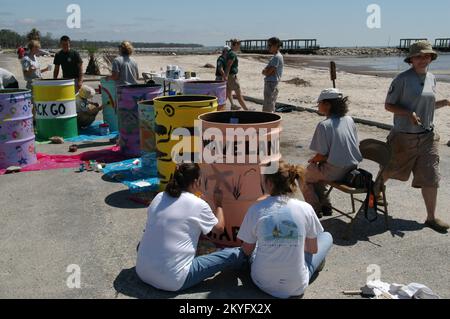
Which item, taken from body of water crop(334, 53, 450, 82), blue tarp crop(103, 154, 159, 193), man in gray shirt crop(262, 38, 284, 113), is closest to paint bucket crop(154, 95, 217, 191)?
blue tarp crop(103, 154, 159, 193)

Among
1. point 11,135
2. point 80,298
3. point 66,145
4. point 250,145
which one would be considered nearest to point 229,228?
point 250,145

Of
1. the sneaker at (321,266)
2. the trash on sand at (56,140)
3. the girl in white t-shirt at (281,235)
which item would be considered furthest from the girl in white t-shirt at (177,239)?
the trash on sand at (56,140)

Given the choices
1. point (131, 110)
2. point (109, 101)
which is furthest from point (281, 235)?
point (109, 101)

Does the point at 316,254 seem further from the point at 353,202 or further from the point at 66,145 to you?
the point at 66,145

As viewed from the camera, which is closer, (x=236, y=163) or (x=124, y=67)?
(x=236, y=163)

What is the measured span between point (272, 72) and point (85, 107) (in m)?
4.01

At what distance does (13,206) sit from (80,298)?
8.35 ft

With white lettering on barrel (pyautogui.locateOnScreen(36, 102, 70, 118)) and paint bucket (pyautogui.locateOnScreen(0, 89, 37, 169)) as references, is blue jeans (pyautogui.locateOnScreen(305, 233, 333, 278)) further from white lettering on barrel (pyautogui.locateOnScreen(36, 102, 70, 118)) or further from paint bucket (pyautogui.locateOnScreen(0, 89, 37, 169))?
white lettering on barrel (pyautogui.locateOnScreen(36, 102, 70, 118))

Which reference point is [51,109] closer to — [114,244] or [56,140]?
[56,140]

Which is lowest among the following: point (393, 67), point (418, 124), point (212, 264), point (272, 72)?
point (212, 264)

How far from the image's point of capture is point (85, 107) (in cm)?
993

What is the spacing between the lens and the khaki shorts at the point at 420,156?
4.93 m

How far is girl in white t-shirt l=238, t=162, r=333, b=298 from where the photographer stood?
3.30m

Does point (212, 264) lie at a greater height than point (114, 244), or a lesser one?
greater
